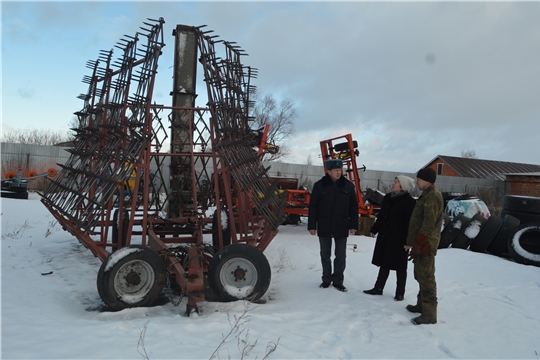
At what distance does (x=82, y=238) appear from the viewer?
5.52 meters

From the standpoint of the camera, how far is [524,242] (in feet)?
26.7

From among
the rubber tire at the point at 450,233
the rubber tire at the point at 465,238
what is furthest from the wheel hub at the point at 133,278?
the rubber tire at the point at 465,238

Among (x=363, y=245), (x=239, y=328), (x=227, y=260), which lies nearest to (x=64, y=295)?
(x=227, y=260)

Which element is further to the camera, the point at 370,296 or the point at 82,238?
the point at 82,238

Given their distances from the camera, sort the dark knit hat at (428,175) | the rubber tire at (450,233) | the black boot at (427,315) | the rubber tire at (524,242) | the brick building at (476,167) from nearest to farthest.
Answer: the black boot at (427,315), the dark knit hat at (428,175), the rubber tire at (524,242), the rubber tire at (450,233), the brick building at (476,167)

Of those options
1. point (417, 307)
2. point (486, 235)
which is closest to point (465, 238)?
point (486, 235)

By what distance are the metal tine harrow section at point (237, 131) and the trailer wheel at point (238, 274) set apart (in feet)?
2.37

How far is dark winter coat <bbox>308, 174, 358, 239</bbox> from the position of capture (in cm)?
541

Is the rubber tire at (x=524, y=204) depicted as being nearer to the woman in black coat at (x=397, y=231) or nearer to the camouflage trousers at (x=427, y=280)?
the woman in black coat at (x=397, y=231)

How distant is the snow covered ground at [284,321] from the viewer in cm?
330

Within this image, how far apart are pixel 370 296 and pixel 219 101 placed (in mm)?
4038

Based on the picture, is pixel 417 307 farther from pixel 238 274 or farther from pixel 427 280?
pixel 238 274

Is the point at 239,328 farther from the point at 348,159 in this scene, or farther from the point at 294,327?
the point at 348,159

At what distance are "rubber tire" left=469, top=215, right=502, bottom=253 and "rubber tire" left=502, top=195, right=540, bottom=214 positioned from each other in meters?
1.18
